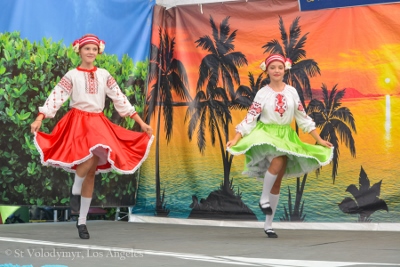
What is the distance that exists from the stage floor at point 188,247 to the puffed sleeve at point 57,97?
107 cm

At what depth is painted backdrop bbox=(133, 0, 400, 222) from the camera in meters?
7.65

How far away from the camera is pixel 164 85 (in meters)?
8.86

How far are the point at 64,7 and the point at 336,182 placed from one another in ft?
11.0

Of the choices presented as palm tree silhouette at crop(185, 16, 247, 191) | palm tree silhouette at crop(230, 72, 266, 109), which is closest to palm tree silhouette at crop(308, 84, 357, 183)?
palm tree silhouette at crop(230, 72, 266, 109)

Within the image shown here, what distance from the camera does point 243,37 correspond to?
8.40 metres

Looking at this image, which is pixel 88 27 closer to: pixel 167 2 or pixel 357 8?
pixel 167 2

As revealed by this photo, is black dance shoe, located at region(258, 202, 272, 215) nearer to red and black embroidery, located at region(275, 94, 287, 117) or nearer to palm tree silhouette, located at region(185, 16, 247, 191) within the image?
red and black embroidery, located at region(275, 94, 287, 117)

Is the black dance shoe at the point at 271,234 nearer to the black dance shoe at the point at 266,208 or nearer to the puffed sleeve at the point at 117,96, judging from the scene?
the black dance shoe at the point at 266,208

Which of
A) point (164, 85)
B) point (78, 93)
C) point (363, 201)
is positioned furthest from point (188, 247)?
point (164, 85)

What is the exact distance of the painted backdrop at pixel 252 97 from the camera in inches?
301

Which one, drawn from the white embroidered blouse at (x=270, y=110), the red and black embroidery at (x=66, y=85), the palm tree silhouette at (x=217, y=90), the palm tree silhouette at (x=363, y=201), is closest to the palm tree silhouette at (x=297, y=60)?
the palm tree silhouette at (x=217, y=90)

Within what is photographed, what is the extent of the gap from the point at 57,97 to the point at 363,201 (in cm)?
316

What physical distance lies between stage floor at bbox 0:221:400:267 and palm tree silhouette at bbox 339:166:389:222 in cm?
35

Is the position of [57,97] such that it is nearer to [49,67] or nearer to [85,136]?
[85,136]
